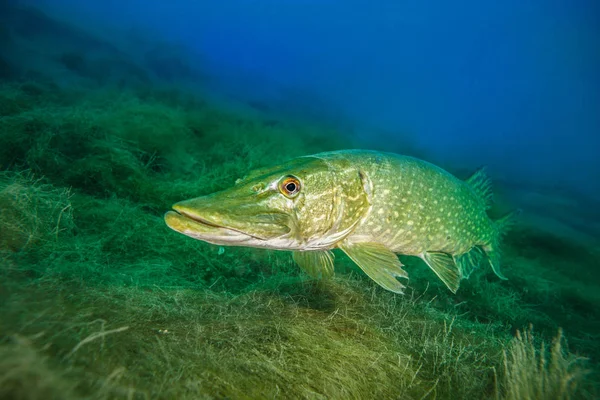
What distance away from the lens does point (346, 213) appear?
9.18 feet

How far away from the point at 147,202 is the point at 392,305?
4.47m

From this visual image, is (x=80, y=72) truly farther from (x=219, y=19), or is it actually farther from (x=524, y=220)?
(x=219, y=19)

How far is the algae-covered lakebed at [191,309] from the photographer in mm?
1611

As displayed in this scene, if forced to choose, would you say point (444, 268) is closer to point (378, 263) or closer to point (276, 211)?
point (378, 263)

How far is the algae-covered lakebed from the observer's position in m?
1.61

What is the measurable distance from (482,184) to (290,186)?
3604mm

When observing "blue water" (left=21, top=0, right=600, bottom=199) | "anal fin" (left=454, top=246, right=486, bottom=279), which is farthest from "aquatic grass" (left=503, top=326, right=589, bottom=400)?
"blue water" (left=21, top=0, right=600, bottom=199)

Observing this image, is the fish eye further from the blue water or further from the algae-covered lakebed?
the blue water

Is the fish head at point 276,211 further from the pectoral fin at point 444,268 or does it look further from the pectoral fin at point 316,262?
the pectoral fin at point 444,268

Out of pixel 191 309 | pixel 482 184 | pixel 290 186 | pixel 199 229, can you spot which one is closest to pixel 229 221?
pixel 199 229

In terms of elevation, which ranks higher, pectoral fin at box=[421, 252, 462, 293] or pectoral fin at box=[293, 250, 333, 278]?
pectoral fin at box=[421, 252, 462, 293]

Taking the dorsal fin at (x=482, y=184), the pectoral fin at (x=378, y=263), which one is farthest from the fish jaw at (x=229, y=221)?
the dorsal fin at (x=482, y=184)

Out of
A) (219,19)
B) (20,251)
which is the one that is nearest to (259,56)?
(219,19)

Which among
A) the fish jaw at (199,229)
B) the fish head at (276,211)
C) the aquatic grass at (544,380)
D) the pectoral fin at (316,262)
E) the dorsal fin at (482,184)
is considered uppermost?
the dorsal fin at (482,184)
